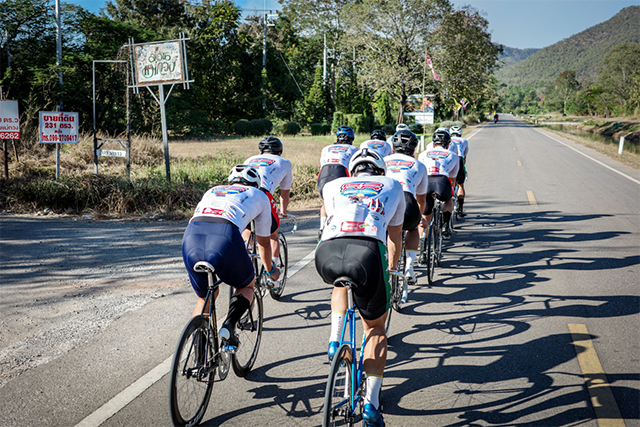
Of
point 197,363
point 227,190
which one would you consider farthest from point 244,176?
point 197,363

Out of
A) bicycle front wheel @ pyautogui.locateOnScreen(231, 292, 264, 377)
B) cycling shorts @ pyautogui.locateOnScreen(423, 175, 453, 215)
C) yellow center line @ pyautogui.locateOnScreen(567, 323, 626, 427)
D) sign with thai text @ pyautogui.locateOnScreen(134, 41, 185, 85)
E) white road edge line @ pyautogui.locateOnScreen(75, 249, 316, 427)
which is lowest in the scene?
yellow center line @ pyautogui.locateOnScreen(567, 323, 626, 427)

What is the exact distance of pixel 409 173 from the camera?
5.80 m

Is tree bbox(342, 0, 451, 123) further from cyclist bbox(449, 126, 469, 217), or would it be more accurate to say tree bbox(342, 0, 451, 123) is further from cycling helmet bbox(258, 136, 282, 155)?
cycling helmet bbox(258, 136, 282, 155)

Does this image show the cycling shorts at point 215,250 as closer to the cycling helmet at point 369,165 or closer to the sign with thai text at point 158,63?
the cycling helmet at point 369,165

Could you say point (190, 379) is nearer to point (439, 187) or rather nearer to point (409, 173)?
point (409, 173)

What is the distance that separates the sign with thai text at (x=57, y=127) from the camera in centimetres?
1196

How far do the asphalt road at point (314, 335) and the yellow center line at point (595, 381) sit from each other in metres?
0.02

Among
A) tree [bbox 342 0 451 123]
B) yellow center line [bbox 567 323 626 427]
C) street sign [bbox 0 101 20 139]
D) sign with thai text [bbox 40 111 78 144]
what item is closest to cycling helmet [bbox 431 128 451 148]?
yellow center line [bbox 567 323 626 427]

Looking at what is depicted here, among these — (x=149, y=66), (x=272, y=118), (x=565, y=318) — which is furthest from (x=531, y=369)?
(x=272, y=118)

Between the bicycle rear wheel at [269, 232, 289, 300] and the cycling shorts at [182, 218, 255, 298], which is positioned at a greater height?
the cycling shorts at [182, 218, 255, 298]

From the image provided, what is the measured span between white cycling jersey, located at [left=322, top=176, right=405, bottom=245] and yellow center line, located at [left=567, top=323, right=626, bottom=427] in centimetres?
214

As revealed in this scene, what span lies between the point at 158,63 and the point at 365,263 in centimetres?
1215

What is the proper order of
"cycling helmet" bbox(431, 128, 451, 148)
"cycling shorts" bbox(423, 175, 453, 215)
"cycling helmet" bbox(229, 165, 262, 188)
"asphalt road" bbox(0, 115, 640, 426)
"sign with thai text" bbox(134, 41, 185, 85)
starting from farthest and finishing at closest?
→ "sign with thai text" bbox(134, 41, 185, 85) → "cycling helmet" bbox(431, 128, 451, 148) → "cycling shorts" bbox(423, 175, 453, 215) → "cycling helmet" bbox(229, 165, 262, 188) → "asphalt road" bbox(0, 115, 640, 426)

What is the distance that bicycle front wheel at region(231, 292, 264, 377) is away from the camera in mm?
3999
